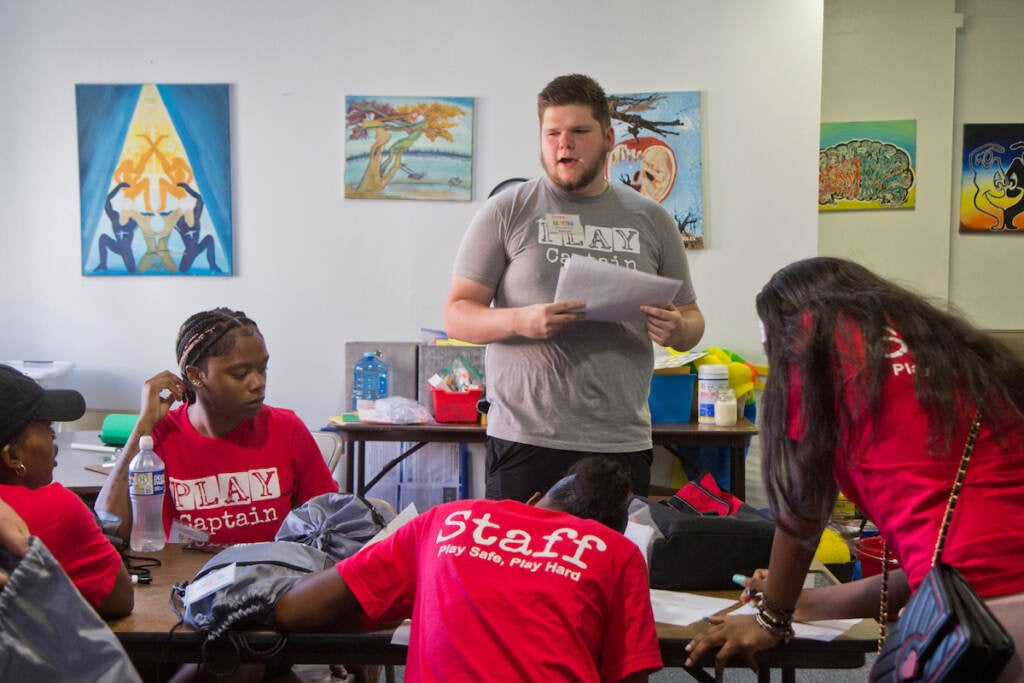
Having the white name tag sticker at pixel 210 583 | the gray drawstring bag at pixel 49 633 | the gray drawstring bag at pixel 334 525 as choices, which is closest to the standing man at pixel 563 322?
the gray drawstring bag at pixel 334 525

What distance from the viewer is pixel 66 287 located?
497 cm

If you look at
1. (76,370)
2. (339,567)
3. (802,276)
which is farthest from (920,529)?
(76,370)

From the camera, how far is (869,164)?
5.11 meters

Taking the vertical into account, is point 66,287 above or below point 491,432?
above

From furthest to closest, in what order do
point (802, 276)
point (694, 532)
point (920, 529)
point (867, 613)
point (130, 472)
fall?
point (130, 472), point (694, 532), point (867, 613), point (802, 276), point (920, 529)

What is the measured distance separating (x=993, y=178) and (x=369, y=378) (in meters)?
3.62

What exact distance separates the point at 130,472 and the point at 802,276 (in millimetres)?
1646

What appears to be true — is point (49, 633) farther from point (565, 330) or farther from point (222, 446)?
point (565, 330)

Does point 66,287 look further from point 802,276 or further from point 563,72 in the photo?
point 802,276

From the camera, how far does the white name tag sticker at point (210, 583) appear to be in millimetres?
1629

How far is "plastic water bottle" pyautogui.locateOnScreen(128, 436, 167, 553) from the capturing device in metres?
2.18

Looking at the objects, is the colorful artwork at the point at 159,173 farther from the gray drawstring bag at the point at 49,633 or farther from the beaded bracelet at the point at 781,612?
the beaded bracelet at the point at 781,612

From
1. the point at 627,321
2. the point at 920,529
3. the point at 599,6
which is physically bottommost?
the point at 920,529

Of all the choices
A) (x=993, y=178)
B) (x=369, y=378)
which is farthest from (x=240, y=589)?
(x=993, y=178)
